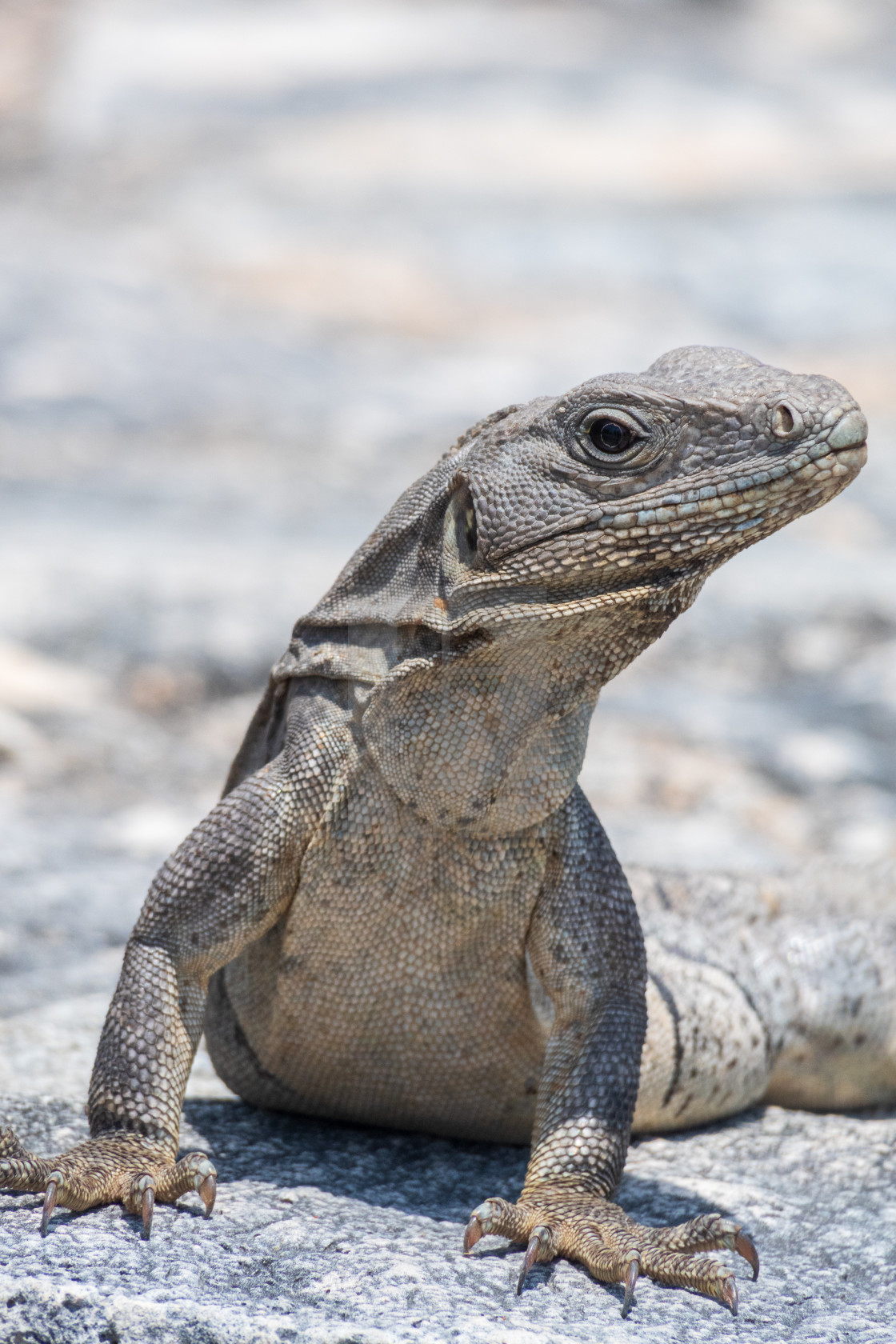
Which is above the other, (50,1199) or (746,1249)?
(746,1249)

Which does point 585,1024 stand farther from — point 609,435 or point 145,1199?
point 609,435

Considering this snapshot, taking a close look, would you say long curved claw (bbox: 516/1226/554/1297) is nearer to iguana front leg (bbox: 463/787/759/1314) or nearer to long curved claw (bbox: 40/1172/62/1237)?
iguana front leg (bbox: 463/787/759/1314)

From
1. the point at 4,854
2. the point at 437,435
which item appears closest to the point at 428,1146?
the point at 4,854

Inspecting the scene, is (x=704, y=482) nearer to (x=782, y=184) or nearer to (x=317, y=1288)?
(x=317, y=1288)

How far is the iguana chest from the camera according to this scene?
4.38m

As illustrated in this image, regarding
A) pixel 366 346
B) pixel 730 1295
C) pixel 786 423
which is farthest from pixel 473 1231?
pixel 366 346

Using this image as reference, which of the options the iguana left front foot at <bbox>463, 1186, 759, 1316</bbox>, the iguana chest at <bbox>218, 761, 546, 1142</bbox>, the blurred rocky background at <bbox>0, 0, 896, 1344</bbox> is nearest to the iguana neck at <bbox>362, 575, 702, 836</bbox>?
the iguana chest at <bbox>218, 761, 546, 1142</bbox>

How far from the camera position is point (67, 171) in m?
20.8

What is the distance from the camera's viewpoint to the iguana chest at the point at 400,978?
4383 millimetres

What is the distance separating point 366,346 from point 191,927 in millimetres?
13704

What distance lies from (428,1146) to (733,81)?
74.0 feet

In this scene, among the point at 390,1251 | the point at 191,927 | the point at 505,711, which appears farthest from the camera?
the point at 191,927

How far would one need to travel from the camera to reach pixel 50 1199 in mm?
3719

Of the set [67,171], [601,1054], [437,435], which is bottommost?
[601,1054]
